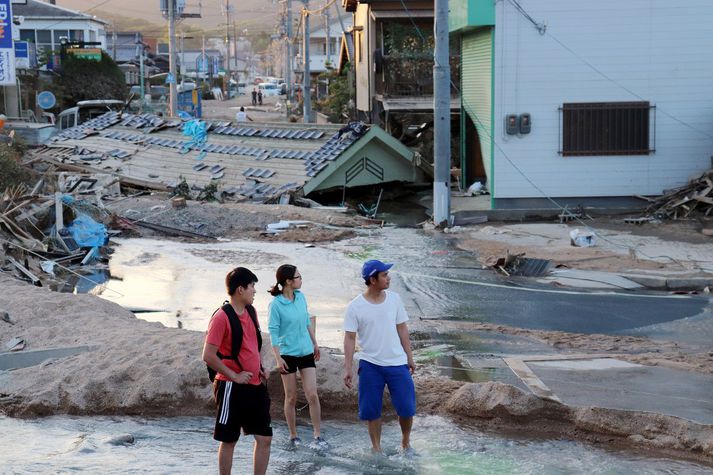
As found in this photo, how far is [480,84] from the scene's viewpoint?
80.0ft

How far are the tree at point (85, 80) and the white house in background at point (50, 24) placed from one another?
10632 mm

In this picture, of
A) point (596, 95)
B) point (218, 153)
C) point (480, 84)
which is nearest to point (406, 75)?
point (218, 153)

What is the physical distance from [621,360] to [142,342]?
5.02 metres

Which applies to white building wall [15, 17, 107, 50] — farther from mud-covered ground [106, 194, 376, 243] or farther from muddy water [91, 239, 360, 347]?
muddy water [91, 239, 360, 347]

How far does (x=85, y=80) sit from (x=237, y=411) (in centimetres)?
5512

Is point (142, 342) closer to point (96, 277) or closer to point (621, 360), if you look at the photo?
point (621, 360)

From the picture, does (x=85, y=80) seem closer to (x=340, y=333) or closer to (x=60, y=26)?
(x=60, y=26)

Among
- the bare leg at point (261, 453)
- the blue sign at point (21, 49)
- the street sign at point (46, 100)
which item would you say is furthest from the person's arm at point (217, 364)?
the blue sign at point (21, 49)

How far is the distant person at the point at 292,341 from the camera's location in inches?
314

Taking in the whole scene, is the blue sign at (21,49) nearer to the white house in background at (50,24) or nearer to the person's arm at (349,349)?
the white house in background at (50,24)

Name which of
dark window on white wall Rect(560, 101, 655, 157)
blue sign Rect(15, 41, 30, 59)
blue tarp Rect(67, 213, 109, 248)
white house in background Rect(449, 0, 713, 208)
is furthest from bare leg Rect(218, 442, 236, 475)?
blue sign Rect(15, 41, 30, 59)

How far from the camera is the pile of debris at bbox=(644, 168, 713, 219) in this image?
69.4 feet

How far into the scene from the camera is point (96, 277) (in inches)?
667

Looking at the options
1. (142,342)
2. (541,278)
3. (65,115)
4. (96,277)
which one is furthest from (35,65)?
(142,342)
